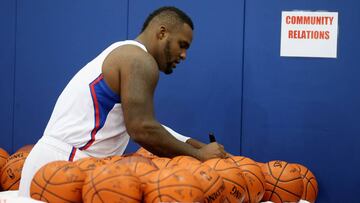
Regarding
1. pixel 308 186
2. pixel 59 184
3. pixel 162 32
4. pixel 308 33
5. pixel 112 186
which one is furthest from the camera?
pixel 308 33

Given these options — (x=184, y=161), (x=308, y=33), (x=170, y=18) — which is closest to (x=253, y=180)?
(x=184, y=161)

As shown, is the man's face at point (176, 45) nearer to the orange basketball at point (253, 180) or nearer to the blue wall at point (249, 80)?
the orange basketball at point (253, 180)

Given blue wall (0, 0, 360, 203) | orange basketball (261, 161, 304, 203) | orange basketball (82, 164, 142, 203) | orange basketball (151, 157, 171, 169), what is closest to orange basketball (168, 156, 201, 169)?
orange basketball (151, 157, 171, 169)

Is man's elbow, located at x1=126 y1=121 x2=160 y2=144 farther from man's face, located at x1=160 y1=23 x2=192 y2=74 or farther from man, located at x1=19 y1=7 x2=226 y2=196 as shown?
man's face, located at x1=160 y1=23 x2=192 y2=74

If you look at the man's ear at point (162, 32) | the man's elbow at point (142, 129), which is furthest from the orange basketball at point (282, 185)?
the man's ear at point (162, 32)

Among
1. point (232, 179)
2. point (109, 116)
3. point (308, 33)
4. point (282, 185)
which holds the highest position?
point (308, 33)

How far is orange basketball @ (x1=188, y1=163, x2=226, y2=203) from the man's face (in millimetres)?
849

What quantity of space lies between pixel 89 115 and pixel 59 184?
1.77 feet

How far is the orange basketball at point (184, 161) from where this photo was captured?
8.25 ft

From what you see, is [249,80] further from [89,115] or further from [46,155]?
[46,155]

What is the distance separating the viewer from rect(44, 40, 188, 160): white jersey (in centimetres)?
279

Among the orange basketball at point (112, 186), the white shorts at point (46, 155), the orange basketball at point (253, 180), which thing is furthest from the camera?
the white shorts at point (46, 155)

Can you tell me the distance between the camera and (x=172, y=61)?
314 cm

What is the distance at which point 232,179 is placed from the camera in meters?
2.50
